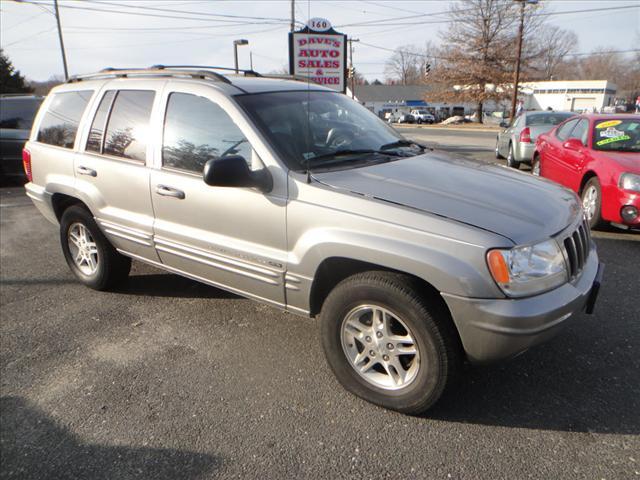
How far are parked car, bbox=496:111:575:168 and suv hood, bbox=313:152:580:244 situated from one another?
6946 mm

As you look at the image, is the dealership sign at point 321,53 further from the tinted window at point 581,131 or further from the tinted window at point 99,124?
the tinted window at point 99,124

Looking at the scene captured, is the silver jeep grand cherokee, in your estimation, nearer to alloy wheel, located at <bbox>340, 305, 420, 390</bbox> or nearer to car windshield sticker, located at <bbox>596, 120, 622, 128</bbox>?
alloy wheel, located at <bbox>340, 305, 420, 390</bbox>

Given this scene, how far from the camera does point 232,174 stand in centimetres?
271

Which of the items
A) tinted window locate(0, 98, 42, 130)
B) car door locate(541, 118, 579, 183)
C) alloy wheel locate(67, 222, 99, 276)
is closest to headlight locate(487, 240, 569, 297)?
alloy wheel locate(67, 222, 99, 276)

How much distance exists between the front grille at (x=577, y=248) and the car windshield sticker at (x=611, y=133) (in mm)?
3886

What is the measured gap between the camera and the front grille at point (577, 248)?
2.62 m

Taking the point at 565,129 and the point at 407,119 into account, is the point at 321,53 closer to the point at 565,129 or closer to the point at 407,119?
the point at 565,129

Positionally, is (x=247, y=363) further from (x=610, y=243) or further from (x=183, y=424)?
(x=610, y=243)

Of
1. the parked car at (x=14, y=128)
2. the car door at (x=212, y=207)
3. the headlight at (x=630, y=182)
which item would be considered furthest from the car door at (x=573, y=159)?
the parked car at (x=14, y=128)

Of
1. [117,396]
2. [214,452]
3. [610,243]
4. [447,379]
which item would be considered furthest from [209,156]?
[610,243]

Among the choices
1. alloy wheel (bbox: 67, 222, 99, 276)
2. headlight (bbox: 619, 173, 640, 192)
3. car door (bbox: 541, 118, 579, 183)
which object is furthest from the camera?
car door (bbox: 541, 118, 579, 183)

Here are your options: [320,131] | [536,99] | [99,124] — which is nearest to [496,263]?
[320,131]

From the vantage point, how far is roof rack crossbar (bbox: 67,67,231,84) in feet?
11.3

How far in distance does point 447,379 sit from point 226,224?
1.65 m
